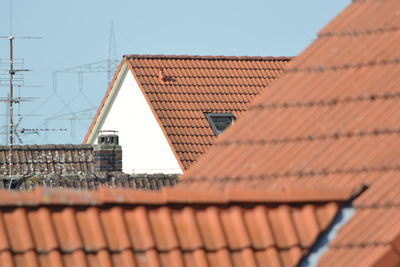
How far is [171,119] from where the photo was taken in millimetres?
41125

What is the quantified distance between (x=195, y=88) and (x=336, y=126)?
3284 cm

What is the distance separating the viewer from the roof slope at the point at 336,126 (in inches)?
371

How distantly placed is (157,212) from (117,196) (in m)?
0.27

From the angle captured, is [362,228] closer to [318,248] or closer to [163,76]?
[318,248]

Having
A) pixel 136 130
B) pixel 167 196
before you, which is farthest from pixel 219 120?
pixel 167 196

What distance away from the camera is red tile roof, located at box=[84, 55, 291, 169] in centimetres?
4044

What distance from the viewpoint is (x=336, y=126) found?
9.95 meters

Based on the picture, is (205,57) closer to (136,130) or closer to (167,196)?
(136,130)

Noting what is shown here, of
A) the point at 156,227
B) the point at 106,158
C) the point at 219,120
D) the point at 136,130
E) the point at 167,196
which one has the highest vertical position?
the point at 136,130

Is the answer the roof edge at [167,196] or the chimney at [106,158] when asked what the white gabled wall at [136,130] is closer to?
the chimney at [106,158]

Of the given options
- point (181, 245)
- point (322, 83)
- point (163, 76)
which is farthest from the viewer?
point (163, 76)

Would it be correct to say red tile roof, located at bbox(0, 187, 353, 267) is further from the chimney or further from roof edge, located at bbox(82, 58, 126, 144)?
roof edge, located at bbox(82, 58, 126, 144)

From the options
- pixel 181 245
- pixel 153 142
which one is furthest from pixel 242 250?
pixel 153 142

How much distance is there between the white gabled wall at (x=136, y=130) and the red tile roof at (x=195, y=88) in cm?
63
